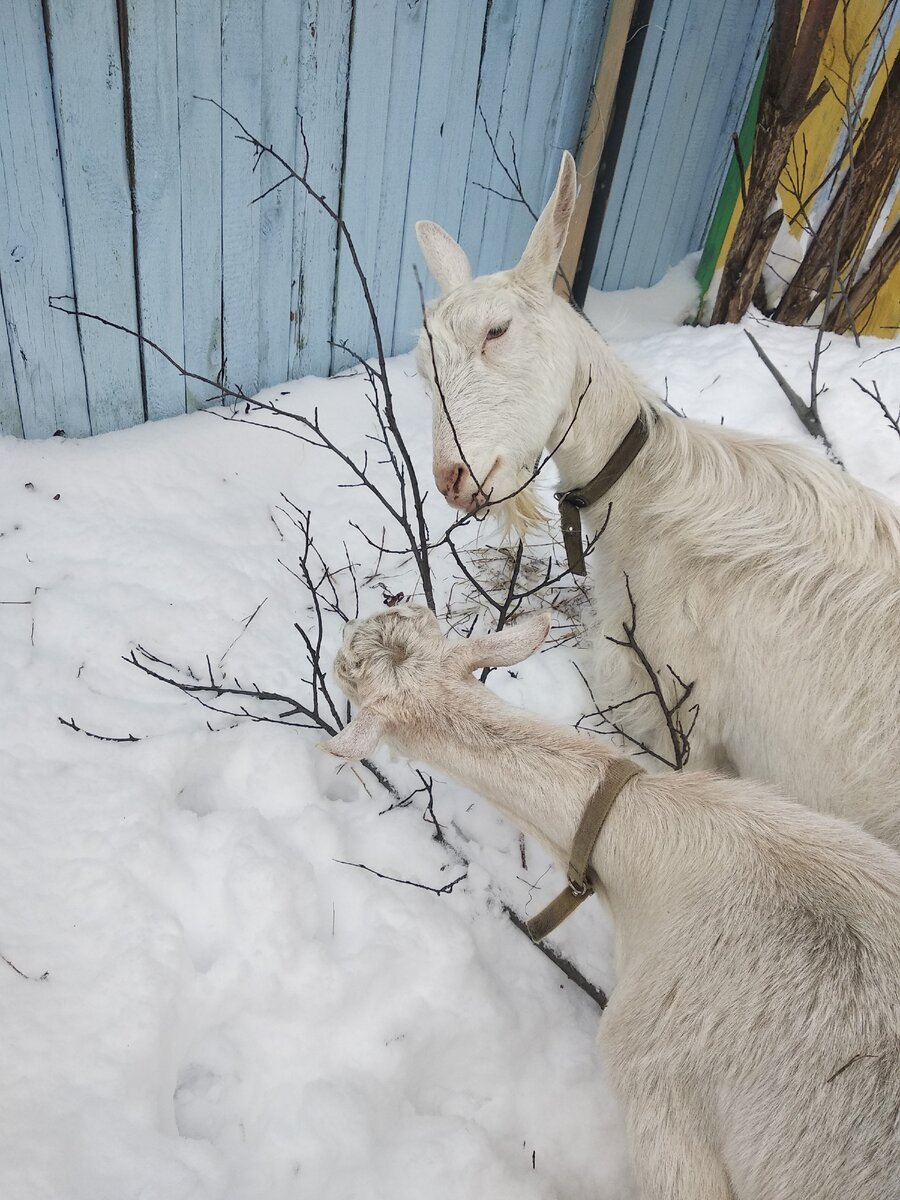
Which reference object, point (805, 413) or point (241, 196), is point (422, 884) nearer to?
point (241, 196)

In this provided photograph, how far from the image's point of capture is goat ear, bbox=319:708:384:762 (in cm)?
156

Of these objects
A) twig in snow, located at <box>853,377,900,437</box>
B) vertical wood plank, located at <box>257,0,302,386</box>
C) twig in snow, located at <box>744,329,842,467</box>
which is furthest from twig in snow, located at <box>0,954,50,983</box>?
twig in snow, located at <box>744,329,842,467</box>

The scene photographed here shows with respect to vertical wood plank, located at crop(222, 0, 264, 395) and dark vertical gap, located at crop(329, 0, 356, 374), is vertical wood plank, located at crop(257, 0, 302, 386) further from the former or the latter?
dark vertical gap, located at crop(329, 0, 356, 374)

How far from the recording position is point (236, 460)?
3.30m

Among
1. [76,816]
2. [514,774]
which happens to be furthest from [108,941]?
[514,774]

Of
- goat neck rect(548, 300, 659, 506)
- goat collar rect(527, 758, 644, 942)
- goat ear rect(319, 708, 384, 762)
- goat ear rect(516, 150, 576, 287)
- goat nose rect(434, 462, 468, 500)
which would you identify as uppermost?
goat ear rect(516, 150, 576, 287)

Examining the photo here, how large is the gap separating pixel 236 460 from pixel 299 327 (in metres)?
0.76

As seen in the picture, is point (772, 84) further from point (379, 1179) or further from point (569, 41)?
point (379, 1179)

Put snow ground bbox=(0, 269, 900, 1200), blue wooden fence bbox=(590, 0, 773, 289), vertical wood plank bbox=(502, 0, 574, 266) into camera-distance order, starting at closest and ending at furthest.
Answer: snow ground bbox=(0, 269, 900, 1200) < vertical wood plank bbox=(502, 0, 574, 266) < blue wooden fence bbox=(590, 0, 773, 289)

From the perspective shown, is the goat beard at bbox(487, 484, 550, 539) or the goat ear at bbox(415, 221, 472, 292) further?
the goat beard at bbox(487, 484, 550, 539)

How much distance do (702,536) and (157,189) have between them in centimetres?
224

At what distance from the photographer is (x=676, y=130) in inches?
183

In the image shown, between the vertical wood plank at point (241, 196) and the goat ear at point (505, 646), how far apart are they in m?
2.20

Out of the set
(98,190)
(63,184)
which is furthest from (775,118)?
(63,184)
